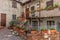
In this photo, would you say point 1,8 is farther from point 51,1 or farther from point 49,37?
point 49,37

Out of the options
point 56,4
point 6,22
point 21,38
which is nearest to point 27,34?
point 21,38

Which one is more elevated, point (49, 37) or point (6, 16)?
point (6, 16)

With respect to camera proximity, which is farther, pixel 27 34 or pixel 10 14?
pixel 10 14

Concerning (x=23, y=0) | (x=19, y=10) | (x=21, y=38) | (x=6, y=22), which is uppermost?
(x=23, y=0)

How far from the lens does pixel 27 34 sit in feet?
68.2

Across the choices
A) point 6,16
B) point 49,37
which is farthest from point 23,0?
point 49,37

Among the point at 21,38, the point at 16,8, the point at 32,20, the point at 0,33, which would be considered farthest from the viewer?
the point at 16,8

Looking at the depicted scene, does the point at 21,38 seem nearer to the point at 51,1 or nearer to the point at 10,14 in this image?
the point at 51,1

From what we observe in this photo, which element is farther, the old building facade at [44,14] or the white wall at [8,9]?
Result: the white wall at [8,9]

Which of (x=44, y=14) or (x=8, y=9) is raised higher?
(x=8, y=9)

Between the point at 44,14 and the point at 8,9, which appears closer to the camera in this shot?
the point at 44,14

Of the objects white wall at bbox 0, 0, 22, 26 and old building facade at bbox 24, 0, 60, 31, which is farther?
white wall at bbox 0, 0, 22, 26

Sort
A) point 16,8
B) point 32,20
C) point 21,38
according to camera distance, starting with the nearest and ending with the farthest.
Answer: point 21,38 → point 32,20 → point 16,8

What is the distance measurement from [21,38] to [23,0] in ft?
37.0
